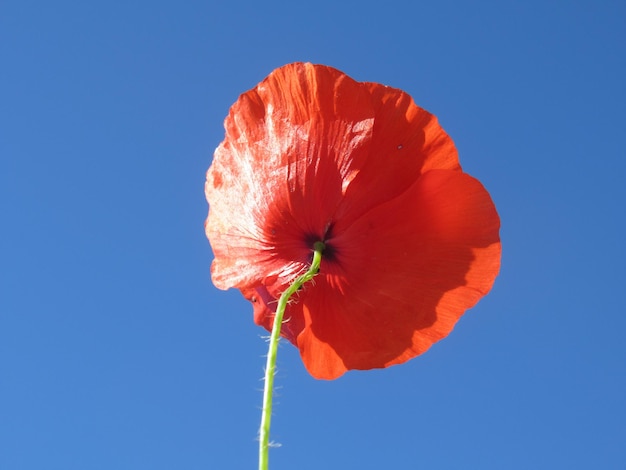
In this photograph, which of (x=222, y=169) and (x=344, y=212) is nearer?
(x=344, y=212)

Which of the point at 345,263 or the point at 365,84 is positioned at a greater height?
the point at 365,84

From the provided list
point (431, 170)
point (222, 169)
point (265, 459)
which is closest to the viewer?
point (265, 459)

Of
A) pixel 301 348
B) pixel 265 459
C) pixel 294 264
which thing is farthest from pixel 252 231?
pixel 265 459

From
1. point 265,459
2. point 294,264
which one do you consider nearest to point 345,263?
point 294,264

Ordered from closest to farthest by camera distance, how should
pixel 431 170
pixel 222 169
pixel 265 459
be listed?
pixel 265 459
pixel 431 170
pixel 222 169

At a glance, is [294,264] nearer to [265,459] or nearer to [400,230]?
[400,230]

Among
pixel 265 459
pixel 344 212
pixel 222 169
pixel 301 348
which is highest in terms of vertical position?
pixel 222 169
